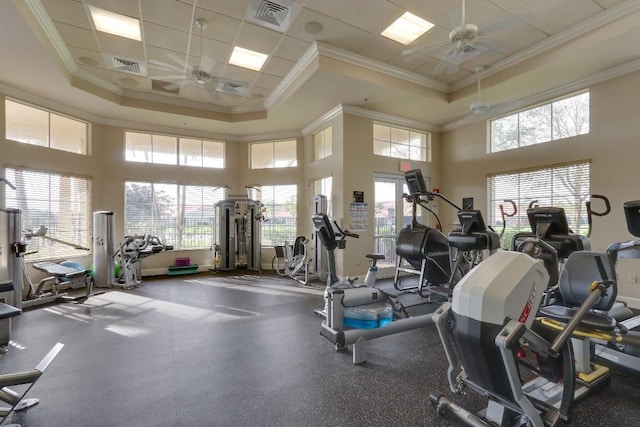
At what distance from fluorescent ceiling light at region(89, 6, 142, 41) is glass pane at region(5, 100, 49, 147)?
2.61 meters

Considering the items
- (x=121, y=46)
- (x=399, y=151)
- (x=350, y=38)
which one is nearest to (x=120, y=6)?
(x=121, y=46)

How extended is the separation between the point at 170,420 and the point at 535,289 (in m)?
2.28

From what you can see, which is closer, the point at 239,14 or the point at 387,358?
the point at 387,358

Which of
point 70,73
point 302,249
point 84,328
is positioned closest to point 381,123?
point 302,249

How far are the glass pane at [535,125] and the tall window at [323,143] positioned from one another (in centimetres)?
372

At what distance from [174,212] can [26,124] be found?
3022 mm

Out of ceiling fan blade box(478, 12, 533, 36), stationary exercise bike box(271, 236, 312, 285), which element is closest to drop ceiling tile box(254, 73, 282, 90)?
stationary exercise bike box(271, 236, 312, 285)

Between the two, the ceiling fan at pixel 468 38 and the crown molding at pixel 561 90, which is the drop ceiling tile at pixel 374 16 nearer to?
the ceiling fan at pixel 468 38

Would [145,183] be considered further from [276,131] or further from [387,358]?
[387,358]

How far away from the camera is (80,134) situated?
254 inches

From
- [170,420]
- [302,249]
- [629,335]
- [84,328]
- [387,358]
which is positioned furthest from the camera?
[302,249]

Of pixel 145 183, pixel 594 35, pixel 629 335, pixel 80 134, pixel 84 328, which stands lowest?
pixel 84 328

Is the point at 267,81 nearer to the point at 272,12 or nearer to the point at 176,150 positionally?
the point at 272,12

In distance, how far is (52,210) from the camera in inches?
231
